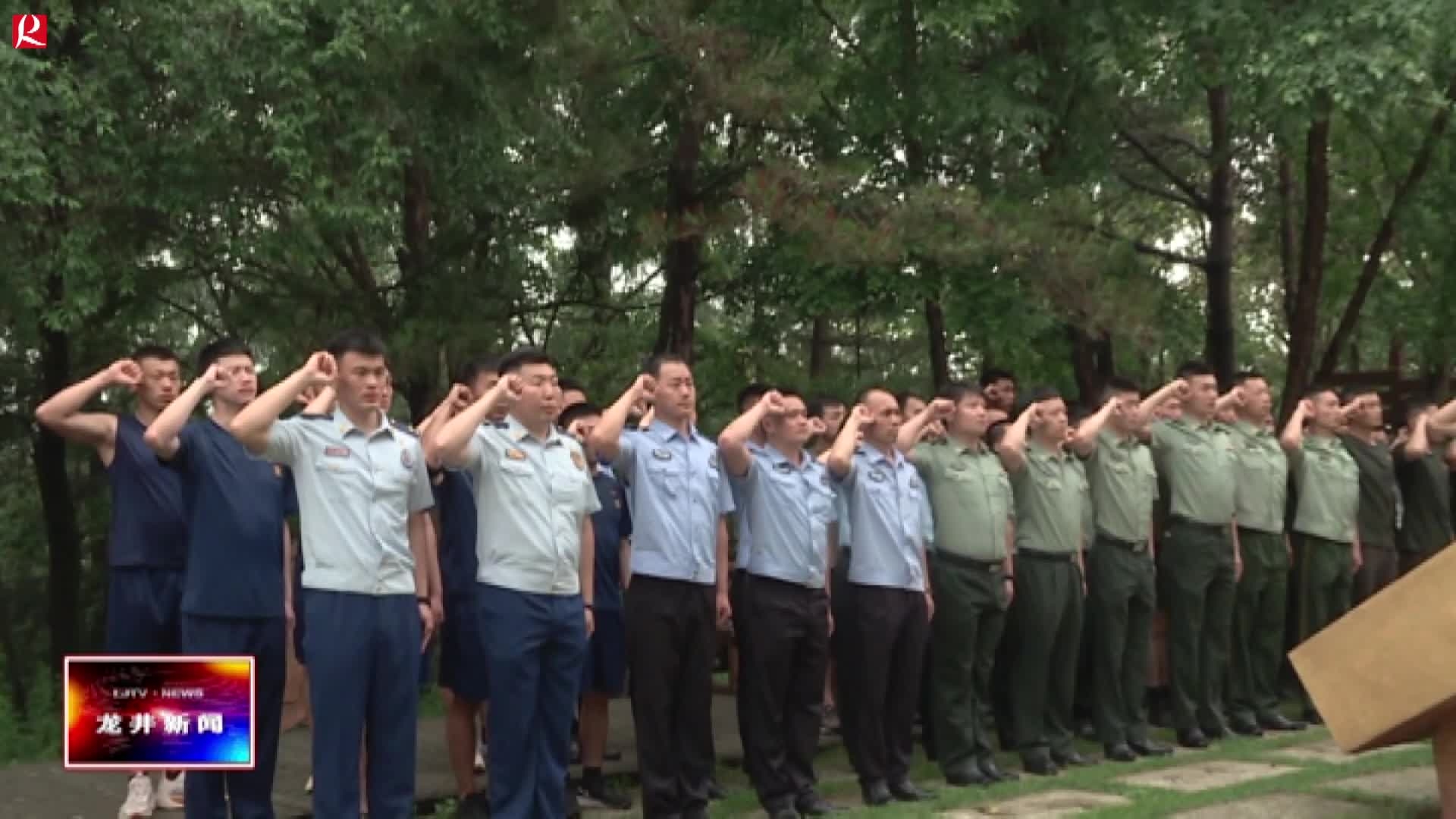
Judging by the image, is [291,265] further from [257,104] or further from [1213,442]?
[1213,442]

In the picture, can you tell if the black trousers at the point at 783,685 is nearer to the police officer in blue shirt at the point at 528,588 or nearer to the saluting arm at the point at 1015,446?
the police officer in blue shirt at the point at 528,588

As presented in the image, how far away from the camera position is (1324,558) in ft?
30.5

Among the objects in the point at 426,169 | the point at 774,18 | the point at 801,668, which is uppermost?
the point at 774,18

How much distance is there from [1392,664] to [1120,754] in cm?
260

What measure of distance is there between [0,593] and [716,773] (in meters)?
5.90

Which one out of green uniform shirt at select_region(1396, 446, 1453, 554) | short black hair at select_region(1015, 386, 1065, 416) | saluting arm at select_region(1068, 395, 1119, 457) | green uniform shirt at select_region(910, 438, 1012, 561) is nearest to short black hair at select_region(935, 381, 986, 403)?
green uniform shirt at select_region(910, 438, 1012, 561)

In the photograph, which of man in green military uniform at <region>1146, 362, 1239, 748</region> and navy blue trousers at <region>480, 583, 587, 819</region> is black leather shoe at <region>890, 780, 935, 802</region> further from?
man in green military uniform at <region>1146, 362, 1239, 748</region>

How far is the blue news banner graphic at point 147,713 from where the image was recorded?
12.7ft

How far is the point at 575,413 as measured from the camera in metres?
7.63

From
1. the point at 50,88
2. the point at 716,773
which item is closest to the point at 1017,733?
the point at 716,773

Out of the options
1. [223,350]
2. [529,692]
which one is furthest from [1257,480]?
[223,350]

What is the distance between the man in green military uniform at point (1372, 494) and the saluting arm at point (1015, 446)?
268cm

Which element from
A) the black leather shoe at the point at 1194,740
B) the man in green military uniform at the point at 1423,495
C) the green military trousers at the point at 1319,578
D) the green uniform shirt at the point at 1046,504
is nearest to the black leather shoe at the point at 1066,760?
the black leather shoe at the point at 1194,740

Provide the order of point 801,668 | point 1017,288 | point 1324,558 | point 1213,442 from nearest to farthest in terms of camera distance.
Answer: point 801,668
point 1213,442
point 1324,558
point 1017,288
